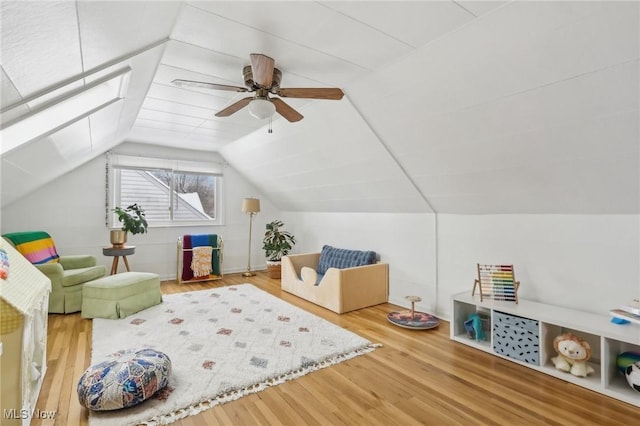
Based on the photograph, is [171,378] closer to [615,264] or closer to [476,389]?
[476,389]

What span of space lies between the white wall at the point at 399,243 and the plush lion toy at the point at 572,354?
4.78ft

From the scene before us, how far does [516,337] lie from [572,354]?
376 mm

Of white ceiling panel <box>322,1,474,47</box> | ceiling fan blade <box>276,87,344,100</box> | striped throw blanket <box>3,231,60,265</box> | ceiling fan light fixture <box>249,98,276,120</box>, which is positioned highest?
white ceiling panel <box>322,1,474,47</box>

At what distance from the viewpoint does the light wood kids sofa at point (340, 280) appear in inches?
154

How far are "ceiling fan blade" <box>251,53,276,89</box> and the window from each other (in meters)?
4.06

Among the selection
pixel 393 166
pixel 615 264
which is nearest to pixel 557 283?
pixel 615 264

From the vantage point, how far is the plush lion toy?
7.59ft

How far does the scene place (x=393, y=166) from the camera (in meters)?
3.56

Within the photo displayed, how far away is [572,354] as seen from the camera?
233cm

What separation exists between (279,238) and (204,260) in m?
1.37

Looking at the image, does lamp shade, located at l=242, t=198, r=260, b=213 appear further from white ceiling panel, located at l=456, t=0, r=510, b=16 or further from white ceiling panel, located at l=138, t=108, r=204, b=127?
white ceiling panel, located at l=456, t=0, r=510, b=16

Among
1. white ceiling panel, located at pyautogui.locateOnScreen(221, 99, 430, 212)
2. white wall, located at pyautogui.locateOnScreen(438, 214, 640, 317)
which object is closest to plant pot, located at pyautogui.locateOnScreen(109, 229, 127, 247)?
white ceiling panel, located at pyautogui.locateOnScreen(221, 99, 430, 212)

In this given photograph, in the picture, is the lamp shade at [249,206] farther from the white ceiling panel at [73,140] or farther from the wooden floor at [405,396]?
the wooden floor at [405,396]
